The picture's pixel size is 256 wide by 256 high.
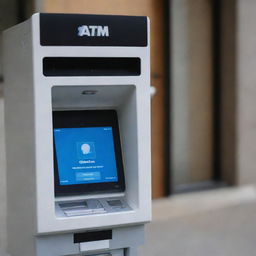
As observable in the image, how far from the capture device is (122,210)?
338 centimetres

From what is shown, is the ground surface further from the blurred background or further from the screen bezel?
the screen bezel

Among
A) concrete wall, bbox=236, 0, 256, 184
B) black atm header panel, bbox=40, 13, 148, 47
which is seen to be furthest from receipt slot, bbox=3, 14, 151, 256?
concrete wall, bbox=236, 0, 256, 184

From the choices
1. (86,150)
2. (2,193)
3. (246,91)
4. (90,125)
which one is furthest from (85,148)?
(246,91)

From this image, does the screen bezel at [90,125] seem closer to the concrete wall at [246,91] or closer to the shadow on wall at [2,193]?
the shadow on wall at [2,193]

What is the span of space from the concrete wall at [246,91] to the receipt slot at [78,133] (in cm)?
448

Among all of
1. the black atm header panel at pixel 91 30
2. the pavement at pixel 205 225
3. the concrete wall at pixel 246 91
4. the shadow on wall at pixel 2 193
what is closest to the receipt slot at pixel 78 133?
the black atm header panel at pixel 91 30

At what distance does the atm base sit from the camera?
3.26 metres

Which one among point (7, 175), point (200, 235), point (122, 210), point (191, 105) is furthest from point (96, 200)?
point (191, 105)

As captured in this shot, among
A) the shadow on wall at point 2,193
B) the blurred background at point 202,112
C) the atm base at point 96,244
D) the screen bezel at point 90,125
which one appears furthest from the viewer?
the blurred background at point 202,112

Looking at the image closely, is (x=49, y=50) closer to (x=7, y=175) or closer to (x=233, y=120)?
(x=7, y=175)

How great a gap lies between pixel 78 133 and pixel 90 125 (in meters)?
0.09

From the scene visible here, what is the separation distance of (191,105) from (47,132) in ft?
15.8

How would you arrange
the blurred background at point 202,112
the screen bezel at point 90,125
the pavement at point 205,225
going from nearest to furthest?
the screen bezel at point 90,125
the pavement at point 205,225
the blurred background at point 202,112

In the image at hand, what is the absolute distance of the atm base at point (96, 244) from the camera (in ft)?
10.7
